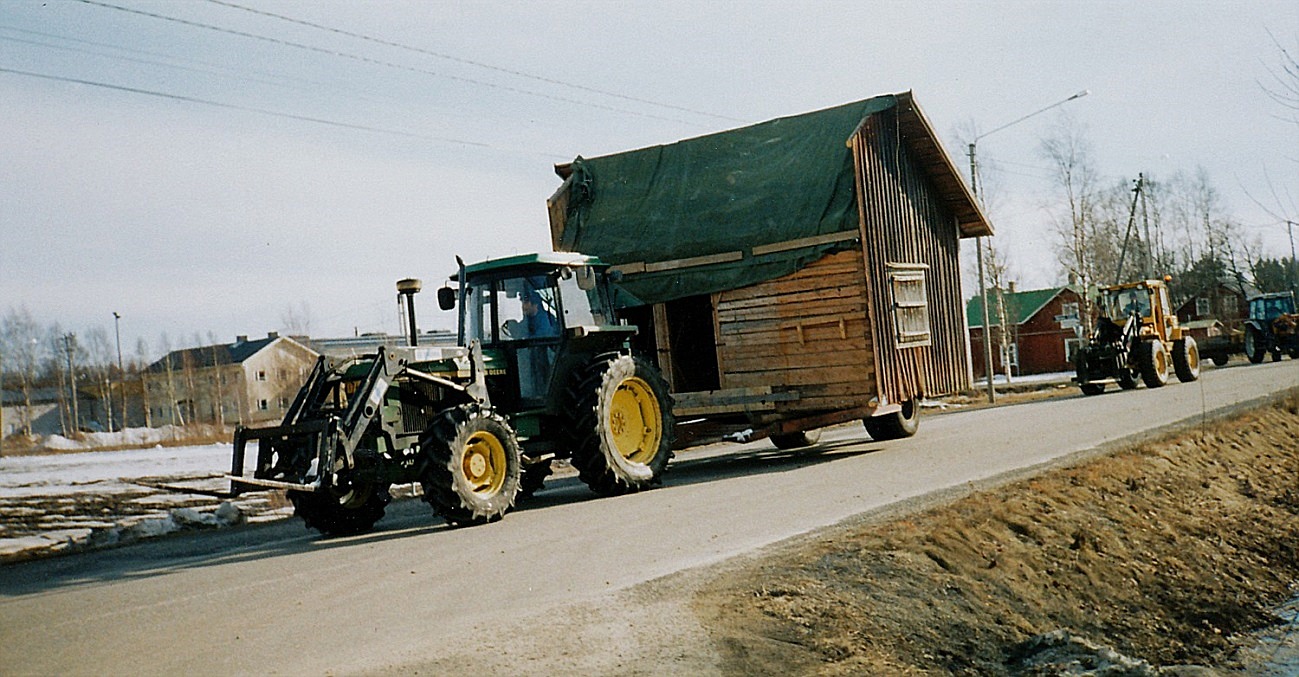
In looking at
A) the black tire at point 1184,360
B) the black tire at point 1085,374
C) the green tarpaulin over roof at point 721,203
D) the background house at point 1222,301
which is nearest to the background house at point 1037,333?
the background house at point 1222,301

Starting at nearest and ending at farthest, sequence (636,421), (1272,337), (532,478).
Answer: (636,421) → (532,478) → (1272,337)

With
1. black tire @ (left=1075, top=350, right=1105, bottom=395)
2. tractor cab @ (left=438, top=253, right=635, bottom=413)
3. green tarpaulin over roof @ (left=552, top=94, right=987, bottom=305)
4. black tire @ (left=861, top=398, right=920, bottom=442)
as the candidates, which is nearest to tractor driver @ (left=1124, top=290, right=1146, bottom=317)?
black tire @ (left=1075, top=350, right=1105, bottom=395)

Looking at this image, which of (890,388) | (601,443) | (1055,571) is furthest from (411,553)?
(890,388)

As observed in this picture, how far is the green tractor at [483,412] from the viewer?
948 centimetres

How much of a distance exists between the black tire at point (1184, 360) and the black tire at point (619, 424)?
2034cm

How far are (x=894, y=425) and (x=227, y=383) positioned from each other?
2287 inches

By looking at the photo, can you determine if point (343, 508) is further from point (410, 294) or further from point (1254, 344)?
point (1254, 344)

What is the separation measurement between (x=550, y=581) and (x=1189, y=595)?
19.5 ft

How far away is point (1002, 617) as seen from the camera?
23.9 ft

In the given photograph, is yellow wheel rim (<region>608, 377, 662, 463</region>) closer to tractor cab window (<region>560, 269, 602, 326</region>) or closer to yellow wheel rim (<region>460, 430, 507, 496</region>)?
tractor cab window (<region>560, 269, 602, 326</region>)

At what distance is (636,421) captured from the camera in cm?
1237

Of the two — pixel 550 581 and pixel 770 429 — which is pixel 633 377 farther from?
pixel 550 581

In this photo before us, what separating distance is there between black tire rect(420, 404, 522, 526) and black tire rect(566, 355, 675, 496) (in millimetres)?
1076

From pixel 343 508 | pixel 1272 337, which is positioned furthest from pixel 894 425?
pixel 1272 337
